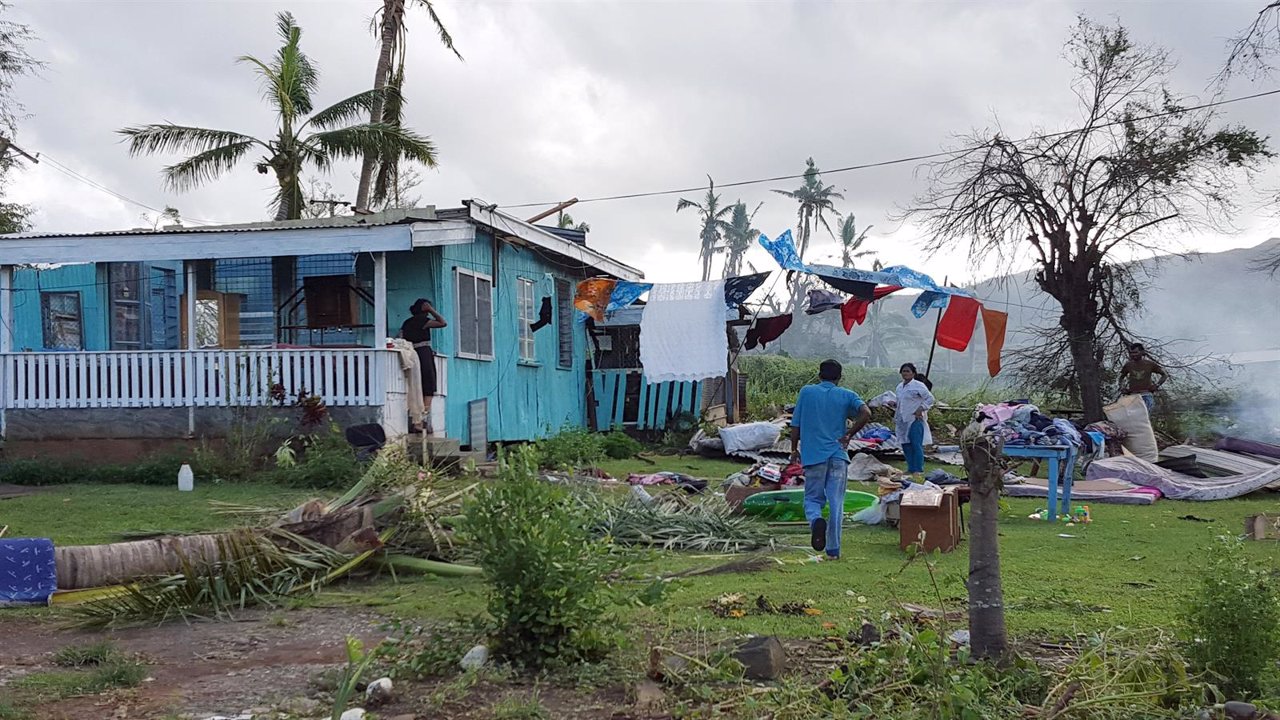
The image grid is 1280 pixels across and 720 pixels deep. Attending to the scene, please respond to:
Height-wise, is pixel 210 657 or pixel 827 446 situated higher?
pixel 827 446

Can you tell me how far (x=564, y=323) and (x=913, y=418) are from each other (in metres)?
7.93

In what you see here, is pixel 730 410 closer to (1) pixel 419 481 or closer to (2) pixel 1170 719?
(1) pixel 419 481

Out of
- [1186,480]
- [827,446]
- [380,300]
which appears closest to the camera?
[827,446]

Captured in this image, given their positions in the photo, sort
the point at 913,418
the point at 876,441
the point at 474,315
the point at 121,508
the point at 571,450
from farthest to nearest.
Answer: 1. the point at 876,441
2. the point at 474,315
3. the point at 571,450
4. the point at 913,418
5. the point at 121,508

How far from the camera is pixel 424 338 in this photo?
13.4 metres

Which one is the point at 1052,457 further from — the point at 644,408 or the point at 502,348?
the point at 644,408

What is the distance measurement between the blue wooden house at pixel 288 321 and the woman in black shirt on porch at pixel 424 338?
387 mm

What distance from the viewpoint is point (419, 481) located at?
307 inches

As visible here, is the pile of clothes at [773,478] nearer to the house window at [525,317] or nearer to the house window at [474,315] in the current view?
the house window at [474,315]

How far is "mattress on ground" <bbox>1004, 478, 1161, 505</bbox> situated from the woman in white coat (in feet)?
3.92

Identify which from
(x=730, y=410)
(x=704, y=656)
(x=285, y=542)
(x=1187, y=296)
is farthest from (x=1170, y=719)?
(x=1187, y=296)

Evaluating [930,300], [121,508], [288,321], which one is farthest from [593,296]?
[121,508]

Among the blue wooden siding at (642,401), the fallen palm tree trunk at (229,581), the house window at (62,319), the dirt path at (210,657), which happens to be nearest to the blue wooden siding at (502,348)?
the blue wooden siding at (642,401)

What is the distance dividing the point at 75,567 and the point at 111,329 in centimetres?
1035
